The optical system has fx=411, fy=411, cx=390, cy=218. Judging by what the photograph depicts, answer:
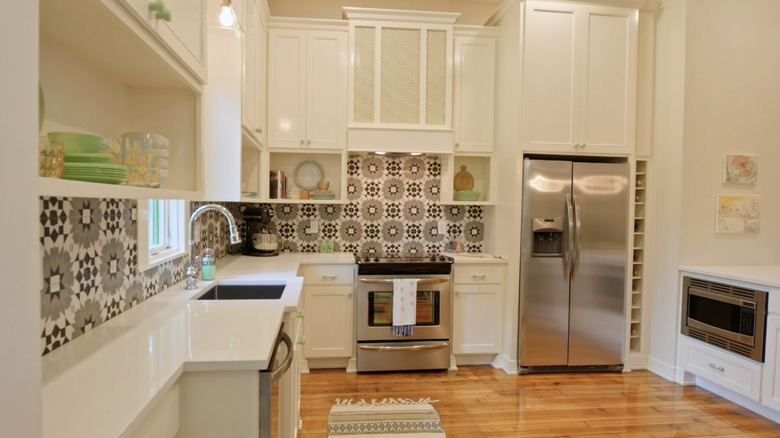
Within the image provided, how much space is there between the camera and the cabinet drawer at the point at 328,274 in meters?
3.20

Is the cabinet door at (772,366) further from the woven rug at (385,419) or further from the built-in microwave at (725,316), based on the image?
the woven rug at (385,419)

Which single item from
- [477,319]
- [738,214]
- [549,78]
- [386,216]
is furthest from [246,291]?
[738,214]

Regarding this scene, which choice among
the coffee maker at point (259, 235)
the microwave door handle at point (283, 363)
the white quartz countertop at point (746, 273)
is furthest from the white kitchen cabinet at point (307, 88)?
the white quartz countertop at point (746, 273)

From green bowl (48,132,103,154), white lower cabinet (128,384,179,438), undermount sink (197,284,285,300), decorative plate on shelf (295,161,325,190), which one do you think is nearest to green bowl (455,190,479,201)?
decorative plate on shelf (295,161,325,190)

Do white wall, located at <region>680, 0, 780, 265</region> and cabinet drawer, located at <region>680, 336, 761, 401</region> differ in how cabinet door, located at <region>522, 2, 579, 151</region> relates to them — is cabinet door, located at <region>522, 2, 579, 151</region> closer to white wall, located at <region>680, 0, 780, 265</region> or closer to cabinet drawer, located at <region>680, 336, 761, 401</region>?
white wall, located at <region>680, 0, 780, 265</region>

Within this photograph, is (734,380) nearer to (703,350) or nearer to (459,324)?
(703,350)

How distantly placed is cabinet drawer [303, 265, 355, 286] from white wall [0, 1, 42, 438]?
2.75m

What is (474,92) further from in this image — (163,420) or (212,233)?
(163,420)

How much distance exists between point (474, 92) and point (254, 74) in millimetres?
1800

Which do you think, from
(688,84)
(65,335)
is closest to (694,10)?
(688,84)

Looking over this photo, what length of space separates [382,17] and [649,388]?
351cm

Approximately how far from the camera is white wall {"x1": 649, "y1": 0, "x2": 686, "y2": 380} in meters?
3.17

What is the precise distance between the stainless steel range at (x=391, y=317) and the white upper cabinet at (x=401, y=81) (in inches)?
38.5

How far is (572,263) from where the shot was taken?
3.19m
